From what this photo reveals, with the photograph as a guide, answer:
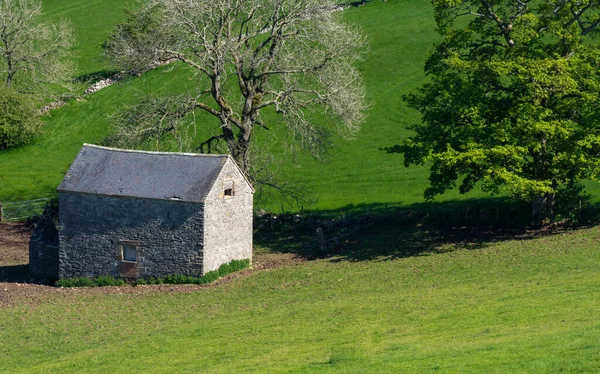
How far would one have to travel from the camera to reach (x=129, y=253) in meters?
46.9

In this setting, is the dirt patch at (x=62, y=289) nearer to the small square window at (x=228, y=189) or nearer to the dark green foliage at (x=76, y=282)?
the dark green foliage at (x=76, y=282)

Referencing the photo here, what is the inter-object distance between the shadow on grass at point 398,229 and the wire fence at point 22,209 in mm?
15000

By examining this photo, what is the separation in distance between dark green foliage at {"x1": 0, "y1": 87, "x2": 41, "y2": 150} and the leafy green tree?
34118mm

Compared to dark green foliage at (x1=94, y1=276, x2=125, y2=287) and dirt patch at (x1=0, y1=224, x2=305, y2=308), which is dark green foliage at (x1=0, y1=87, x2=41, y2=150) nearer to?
dirt patch at (x1=0, y1=224, x2=305, y2=308)

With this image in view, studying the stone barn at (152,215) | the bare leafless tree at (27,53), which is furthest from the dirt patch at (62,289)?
the bare leafless tree at (27,53)

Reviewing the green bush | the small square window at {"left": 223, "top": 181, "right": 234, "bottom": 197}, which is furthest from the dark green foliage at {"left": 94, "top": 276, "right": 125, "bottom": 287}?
the small square window at {"left": 223, "top": 181, "right": 234, "bottom": 197}

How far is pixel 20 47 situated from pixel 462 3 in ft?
133

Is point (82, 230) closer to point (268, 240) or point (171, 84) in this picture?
point (268, 240)

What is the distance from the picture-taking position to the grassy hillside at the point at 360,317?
29250 mm

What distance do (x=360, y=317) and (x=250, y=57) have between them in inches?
813

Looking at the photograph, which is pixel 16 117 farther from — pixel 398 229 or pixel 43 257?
pixel 398 229

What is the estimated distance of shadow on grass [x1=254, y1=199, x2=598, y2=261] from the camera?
48.9 meters

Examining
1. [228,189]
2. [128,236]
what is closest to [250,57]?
[228,189]

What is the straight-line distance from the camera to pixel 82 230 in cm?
4781
